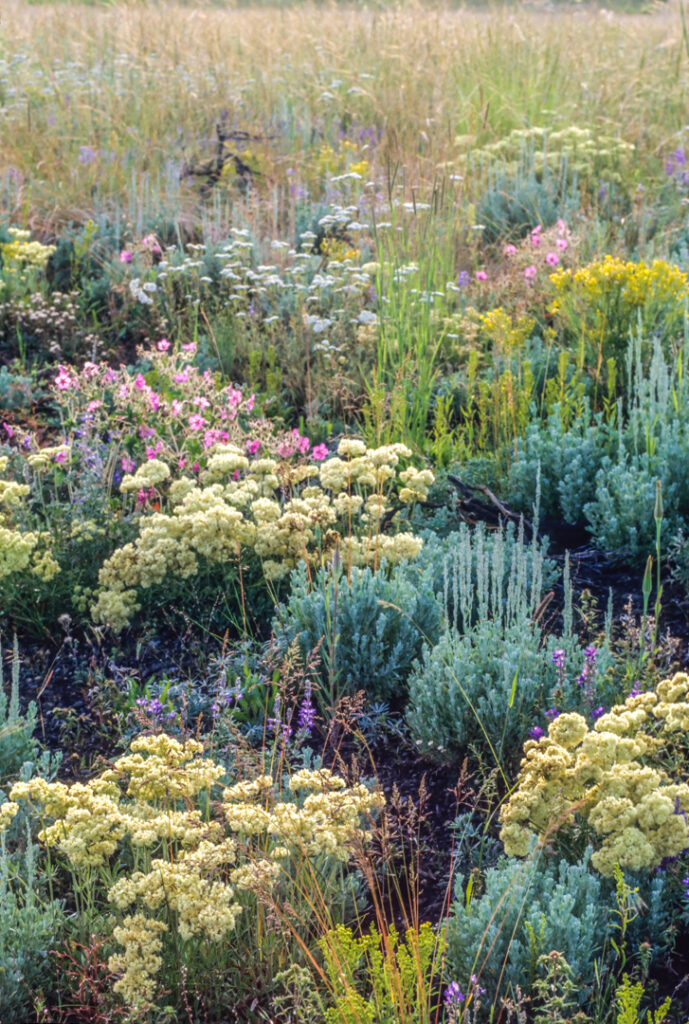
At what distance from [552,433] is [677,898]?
229 centimetres

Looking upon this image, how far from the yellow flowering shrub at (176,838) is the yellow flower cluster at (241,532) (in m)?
1.14

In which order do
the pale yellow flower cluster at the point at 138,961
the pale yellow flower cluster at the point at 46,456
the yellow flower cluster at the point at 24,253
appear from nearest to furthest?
1. the pale yellow flower cluster at the point at 138,961
2. the pale yellow flower cluster at the point at 46,456
3. the yellow flower cluster at the point at 24,253

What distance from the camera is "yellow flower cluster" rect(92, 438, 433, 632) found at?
11.4ft

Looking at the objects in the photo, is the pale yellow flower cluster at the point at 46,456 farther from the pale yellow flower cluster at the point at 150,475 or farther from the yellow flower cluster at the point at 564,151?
the yellow flower cluster at the point at 564,151

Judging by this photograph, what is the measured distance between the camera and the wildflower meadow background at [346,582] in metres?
2.19

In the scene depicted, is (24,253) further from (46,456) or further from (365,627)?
(365,627)

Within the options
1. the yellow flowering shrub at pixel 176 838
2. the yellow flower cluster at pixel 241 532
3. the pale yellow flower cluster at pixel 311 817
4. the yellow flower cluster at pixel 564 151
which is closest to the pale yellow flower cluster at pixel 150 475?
the yellow flower cluster at pixel 241 532

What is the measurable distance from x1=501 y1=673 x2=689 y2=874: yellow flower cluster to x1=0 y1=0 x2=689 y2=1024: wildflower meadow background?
0.03 ft

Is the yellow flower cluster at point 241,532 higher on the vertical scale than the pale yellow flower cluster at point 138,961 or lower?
higher

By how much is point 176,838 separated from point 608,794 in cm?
97

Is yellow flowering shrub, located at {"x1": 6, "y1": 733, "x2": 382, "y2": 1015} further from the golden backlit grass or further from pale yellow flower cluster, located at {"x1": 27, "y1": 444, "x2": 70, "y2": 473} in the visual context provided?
the golden backlit grass

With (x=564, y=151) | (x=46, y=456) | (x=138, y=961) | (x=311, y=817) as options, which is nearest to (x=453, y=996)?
(x=311, y=817)

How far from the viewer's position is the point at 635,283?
4871 mm

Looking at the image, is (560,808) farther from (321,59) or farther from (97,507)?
(321,59)
